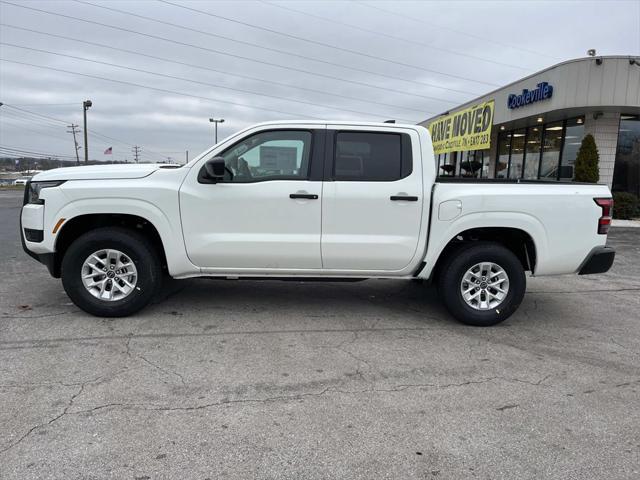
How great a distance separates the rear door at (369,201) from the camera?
4750 mm

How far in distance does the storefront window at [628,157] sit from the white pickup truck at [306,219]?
13551 millimetres

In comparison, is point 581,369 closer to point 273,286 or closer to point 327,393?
point 327,393

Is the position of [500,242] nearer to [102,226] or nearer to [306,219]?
[306,219]

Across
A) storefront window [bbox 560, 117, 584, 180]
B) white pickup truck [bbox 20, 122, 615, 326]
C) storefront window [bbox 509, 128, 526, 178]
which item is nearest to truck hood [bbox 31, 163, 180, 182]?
white pickup truck [bbox 20, 122, 615, 326]

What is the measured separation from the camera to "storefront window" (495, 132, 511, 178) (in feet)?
70.0

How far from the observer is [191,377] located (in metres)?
3.60

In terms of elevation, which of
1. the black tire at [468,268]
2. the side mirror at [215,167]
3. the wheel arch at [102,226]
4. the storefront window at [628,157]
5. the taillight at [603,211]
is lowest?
the black tire at [468,268]

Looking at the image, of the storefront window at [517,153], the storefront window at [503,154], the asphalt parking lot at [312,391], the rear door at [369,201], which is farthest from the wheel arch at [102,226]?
the storefront window at [503,154]

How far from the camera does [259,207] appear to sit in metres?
4.72

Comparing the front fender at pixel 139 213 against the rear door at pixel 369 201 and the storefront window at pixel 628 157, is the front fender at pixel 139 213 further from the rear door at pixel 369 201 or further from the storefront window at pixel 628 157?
the storefront window at pixel 628 157

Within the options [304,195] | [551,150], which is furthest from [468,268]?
[551,150]

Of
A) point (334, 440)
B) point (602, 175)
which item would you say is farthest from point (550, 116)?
point (334, 440)

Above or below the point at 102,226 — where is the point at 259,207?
above

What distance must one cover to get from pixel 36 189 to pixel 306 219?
8.87 feet
